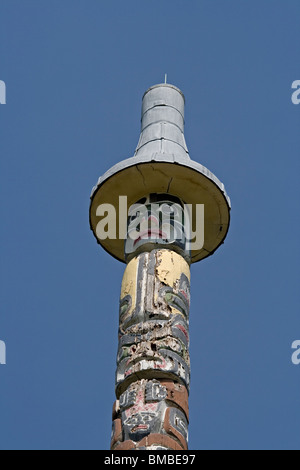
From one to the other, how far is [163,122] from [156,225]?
2025 millimetres

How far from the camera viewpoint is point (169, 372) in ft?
35.9

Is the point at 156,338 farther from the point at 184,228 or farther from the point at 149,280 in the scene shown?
the point at 184,228

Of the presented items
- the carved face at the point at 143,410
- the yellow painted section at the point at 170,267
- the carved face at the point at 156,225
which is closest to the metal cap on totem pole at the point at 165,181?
the carved face at the point at 156,225

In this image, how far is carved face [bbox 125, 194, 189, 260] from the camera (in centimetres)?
1246

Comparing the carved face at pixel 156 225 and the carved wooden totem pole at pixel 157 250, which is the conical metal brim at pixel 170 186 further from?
the carved face at pixel 156 225

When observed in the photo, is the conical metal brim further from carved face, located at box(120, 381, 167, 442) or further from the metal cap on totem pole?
carved face, located at box(120, 381, 167, 442)

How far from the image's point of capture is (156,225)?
1269cm

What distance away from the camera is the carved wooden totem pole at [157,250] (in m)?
Answer: 10.7

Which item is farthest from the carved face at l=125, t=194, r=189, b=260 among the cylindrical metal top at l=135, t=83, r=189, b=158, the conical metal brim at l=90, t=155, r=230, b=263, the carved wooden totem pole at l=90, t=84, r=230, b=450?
the cylindrical metal top at l=135, t=83, r=189, b=158

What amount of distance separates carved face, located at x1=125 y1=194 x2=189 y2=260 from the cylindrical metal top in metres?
0.64

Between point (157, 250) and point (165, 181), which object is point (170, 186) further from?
point (157, 250)

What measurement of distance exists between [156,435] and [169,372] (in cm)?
87

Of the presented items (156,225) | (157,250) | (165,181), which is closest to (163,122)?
(165,181)
